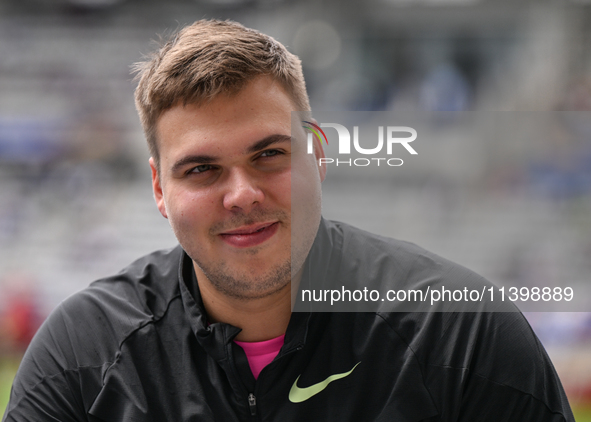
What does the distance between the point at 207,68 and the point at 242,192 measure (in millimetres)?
277

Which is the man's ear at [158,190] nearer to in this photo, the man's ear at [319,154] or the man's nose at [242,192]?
the man's nose at [242,192]

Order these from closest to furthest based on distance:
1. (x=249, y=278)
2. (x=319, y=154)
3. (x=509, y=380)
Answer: (x=509, y=380), (x=249, y=278), (x=319, y=154)

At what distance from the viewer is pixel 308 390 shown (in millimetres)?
1052

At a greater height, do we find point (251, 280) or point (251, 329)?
point (251, 280)

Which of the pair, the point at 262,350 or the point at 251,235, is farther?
the point at 262,350

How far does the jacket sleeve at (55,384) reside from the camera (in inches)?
41.6

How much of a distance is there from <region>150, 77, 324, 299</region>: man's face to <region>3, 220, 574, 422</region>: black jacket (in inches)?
5.1

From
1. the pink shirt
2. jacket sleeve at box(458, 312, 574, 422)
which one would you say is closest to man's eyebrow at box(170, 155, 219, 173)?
the pink shirt

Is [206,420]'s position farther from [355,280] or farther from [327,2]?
[327,2]

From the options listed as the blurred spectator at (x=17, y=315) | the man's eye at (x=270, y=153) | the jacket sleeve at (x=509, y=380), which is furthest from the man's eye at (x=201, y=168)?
the blurred spectator at (x=17, y=315)

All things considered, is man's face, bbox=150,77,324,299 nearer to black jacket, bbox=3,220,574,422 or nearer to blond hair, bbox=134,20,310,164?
blond hair, bbox=134,20,310,164

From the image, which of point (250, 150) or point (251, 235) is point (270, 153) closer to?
point (250, 150)

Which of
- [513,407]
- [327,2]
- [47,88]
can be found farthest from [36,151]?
[513,407]

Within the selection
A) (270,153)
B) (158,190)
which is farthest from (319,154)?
(158,190)
